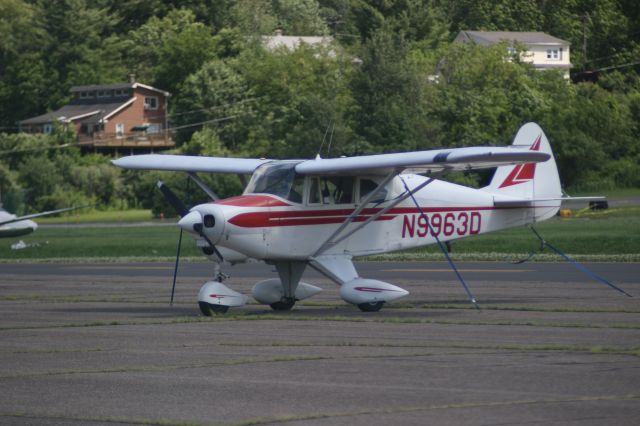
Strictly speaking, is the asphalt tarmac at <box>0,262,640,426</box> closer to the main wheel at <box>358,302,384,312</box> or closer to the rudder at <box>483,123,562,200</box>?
the main wheel at <box>358,302,384,312</box>

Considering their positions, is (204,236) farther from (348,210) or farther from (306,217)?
(348,210)

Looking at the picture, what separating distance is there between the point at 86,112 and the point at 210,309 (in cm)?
7805

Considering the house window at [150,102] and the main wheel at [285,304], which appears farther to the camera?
the house window at [150,102]

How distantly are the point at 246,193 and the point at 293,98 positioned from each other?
195ft

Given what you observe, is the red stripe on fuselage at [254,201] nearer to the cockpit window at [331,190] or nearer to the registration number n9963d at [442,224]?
the cockpit window at [331,190]

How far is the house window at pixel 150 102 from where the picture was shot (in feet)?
308

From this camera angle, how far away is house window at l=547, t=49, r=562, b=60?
319 feet

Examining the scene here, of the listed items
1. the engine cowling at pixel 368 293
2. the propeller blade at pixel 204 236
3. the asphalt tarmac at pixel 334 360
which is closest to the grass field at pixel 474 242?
the asphalt tarmac at pixel 334 360

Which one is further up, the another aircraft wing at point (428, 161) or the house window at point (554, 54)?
the house window at point (554, 54)

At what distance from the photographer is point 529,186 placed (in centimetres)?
2030

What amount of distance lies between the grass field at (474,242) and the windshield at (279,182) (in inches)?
465

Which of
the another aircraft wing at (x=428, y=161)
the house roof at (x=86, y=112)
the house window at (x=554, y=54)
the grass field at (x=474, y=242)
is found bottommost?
the grass field at (x=474, y=242)

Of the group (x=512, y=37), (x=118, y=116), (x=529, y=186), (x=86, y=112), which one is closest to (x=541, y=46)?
(x=512, y=37)

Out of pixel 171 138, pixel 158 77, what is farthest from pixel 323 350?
pixel 158 77
